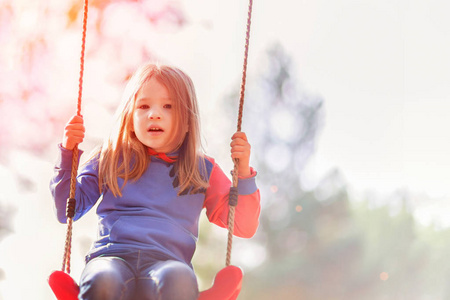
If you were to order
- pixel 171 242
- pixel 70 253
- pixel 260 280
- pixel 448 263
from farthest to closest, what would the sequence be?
pixel 448 263
pixel 260 280
pixel 70 253
pixel 171 242

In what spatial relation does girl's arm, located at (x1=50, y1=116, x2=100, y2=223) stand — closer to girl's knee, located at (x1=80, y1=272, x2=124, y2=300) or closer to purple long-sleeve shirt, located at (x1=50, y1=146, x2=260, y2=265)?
purple long-sleeve shirt, located at (x1=50, y1=146, x2=260, y2=265)

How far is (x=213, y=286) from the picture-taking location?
1.44 metres

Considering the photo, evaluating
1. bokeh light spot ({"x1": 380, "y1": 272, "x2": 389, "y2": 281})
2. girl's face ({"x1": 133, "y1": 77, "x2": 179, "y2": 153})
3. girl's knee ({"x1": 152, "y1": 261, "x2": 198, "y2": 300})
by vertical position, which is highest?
girl's face ({"x1": 133, "y1": 77, "x2": 179, "y2": 153})

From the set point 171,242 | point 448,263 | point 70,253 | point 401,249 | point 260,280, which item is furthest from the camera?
point 448,263

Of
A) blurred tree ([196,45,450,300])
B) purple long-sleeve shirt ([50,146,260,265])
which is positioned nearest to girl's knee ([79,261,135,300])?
purple long-sleeve shirt ([50,146,260,265])

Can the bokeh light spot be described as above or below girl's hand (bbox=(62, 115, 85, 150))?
below

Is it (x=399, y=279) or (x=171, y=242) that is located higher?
(x=171, y=242)

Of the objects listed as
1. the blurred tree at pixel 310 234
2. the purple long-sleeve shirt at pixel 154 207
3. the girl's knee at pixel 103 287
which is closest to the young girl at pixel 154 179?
the purple long-sleeve shirt at pixel 154 207

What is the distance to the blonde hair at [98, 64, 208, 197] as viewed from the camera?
5.27ft

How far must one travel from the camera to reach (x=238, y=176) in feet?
5.44

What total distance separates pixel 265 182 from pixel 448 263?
3.30 meters

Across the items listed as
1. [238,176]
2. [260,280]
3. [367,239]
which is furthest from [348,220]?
[238,176]

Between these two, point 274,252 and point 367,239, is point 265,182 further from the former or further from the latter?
point 367,239

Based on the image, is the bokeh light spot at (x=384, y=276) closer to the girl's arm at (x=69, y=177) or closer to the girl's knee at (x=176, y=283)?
the girl's arm at (x=69, y=177)
